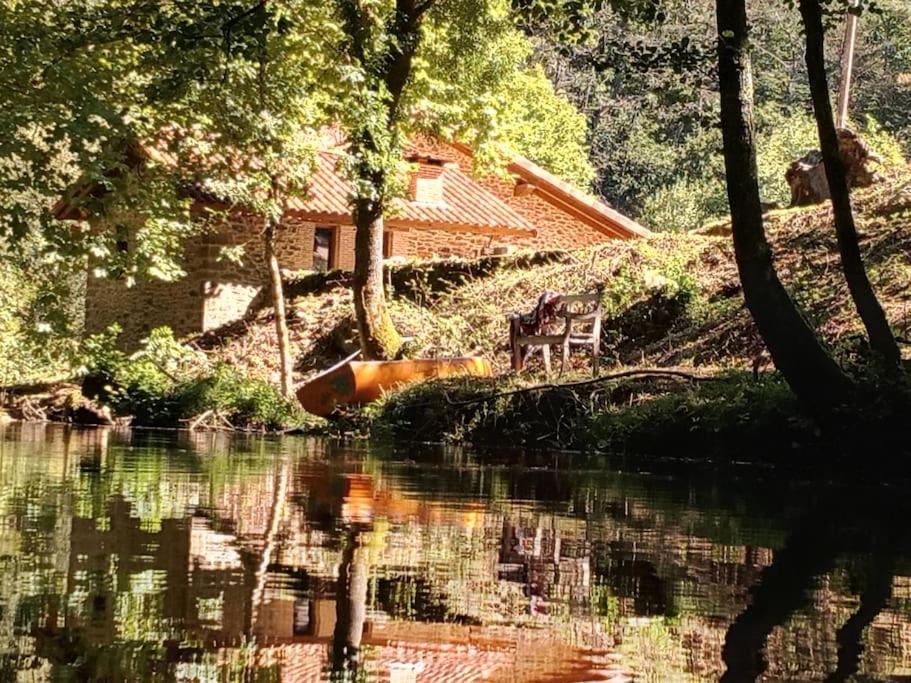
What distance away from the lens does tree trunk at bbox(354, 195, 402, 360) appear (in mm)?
26188

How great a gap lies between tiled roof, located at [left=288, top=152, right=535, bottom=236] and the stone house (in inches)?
1.3

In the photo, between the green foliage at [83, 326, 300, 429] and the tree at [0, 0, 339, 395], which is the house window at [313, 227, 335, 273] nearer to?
the tree at [0, 0, 339, 395]

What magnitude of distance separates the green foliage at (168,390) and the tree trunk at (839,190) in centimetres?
1073

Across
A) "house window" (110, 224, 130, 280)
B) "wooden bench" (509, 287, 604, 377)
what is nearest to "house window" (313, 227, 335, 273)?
"wooden bench" (509, 287, 604, 377)

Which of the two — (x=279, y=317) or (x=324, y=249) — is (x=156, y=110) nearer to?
(x=279, y=317)

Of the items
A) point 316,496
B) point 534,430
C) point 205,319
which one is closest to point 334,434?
point 534,430

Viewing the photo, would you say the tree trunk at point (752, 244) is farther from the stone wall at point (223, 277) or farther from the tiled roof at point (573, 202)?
the tiled roof at point (573, 202)

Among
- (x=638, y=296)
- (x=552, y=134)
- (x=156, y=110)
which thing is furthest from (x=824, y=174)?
(x=552, y=134)

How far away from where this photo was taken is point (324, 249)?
122ft

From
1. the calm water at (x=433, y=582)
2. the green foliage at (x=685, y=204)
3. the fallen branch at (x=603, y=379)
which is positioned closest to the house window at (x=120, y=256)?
the fallen branch at (x=603, y=379)

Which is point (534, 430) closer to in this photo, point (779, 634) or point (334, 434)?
point (334, 434)

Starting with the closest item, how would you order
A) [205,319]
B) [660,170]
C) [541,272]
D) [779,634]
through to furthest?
[779,634] < [541,272] < [205,319] < [660,170]

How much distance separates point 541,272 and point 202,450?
51.1 ft

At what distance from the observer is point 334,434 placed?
66.5 ft
